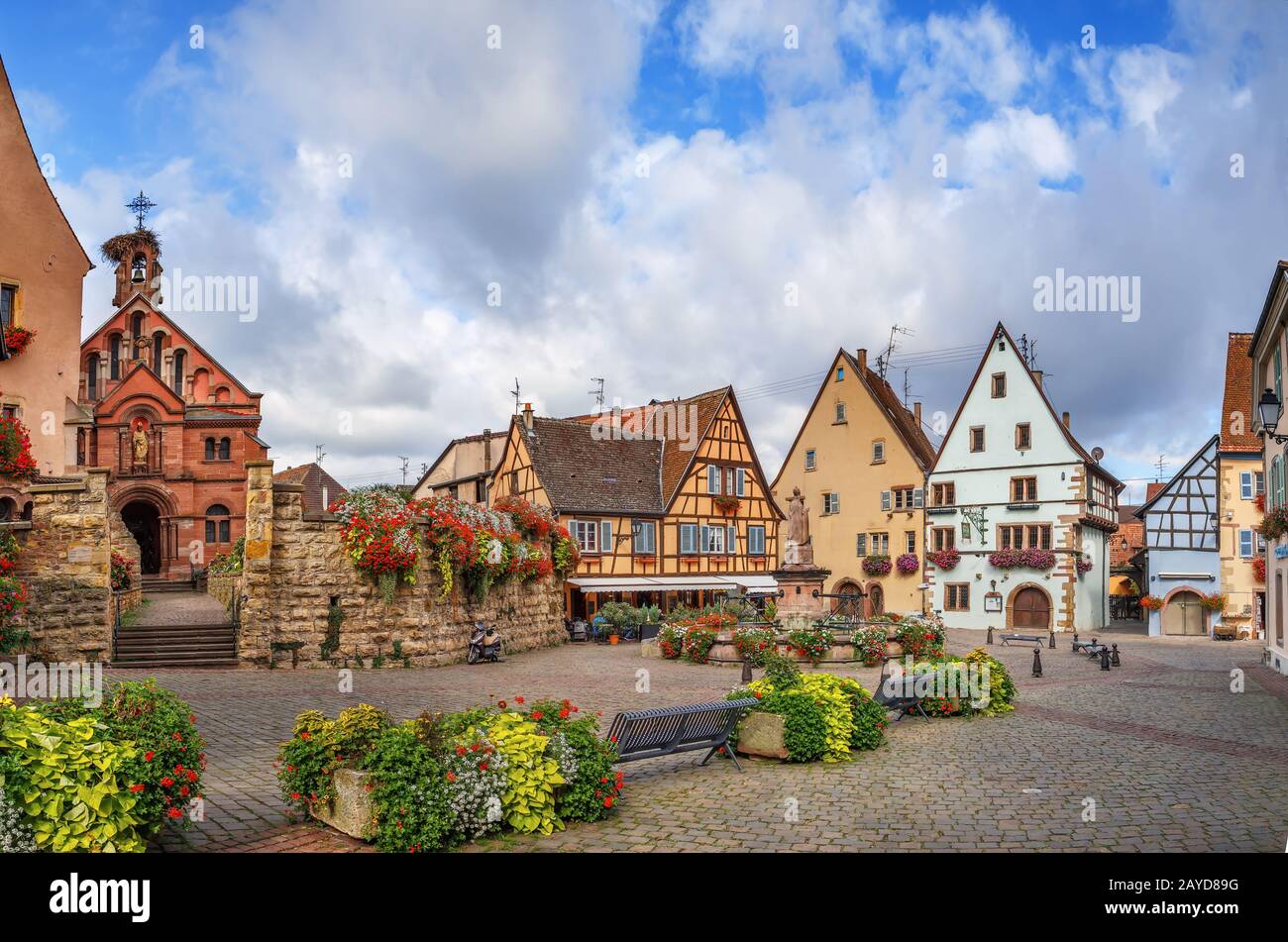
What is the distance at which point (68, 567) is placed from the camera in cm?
1797

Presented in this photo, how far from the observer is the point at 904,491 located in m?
45.7

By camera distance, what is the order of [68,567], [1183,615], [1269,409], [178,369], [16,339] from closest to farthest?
[1269,409] → [68,567] → [16,339] → [1183,615] → [178,369]

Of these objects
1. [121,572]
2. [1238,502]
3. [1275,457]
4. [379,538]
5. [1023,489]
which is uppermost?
[1275,457]

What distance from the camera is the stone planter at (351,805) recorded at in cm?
760

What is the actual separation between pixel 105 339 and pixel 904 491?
36.3 metres

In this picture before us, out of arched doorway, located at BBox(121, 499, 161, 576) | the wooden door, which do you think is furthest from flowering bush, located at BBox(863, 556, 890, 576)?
arched doorway, located at BBox(121, 499, 161, 576)

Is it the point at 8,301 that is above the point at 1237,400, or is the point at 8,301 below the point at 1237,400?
above

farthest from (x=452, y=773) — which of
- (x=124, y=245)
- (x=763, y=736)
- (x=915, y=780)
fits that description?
(x=124, y=245)

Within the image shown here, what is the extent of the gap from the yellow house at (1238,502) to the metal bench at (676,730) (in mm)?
34336

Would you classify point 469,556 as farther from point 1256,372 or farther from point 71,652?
point 1256,372

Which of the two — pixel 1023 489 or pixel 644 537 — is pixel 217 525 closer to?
pixel 644 537

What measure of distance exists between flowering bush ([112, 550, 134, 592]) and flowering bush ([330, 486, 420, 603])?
22.0ft

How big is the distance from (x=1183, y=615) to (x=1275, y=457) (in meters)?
21.1
